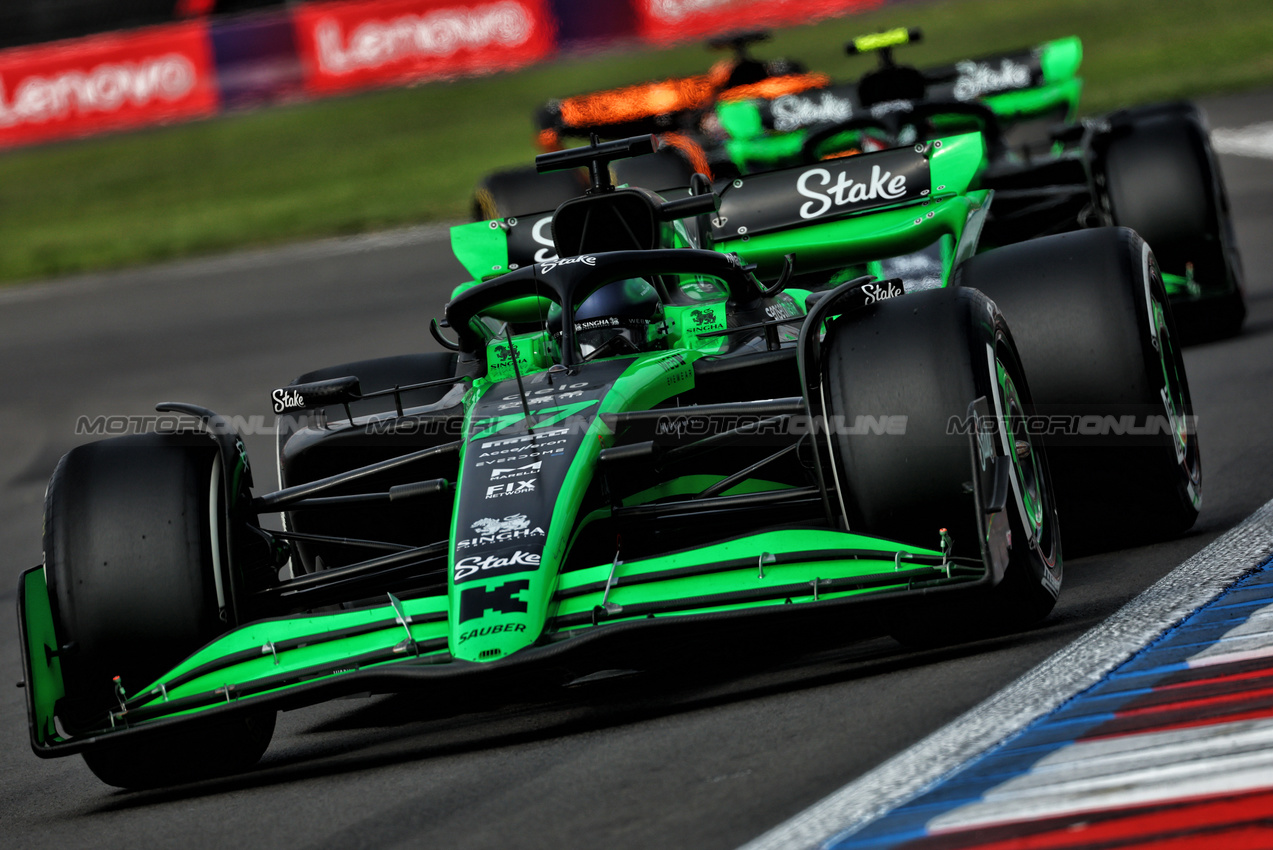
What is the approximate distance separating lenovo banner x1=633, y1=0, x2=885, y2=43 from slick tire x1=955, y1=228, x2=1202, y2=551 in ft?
69.7

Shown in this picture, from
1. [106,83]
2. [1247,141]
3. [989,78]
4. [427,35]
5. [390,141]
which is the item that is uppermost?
[106,83]

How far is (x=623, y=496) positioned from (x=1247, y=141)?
14.3 meters

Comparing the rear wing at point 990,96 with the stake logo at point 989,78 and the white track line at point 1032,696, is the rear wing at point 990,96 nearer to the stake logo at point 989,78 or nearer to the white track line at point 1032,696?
the stake logo at point 989,78

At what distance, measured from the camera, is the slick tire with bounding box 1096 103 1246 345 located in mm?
9641

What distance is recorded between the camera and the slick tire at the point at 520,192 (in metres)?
11.9

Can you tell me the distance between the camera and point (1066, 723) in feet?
13.6

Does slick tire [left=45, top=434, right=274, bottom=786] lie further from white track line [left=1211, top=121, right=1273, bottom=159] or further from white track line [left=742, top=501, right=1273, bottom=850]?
white track line [left=1211, top=121, right=1273, bottom=159]

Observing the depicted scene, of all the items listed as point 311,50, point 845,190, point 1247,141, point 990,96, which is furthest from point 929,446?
point 311,50

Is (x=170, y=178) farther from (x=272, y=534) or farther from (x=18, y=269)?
(x=272, y=534)

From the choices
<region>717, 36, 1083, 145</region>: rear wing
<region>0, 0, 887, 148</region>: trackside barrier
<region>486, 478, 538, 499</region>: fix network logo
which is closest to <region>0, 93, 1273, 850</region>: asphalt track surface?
<region>486, 478, 538, 499</region>: fix network logo

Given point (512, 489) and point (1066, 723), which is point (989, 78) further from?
point (1066, 723)

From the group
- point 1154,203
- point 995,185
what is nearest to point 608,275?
point 1154,203

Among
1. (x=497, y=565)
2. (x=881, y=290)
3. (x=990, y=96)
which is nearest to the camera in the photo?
(x=497, y=565)

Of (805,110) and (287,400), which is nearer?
(287,400)
